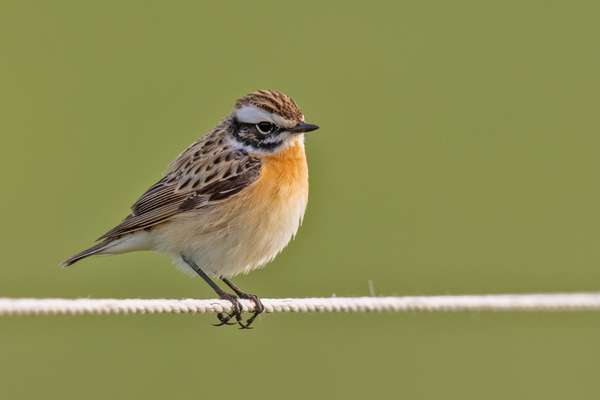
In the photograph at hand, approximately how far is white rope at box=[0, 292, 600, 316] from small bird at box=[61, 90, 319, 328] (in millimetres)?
484

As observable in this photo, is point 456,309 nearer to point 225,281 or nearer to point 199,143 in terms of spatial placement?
point 225,281

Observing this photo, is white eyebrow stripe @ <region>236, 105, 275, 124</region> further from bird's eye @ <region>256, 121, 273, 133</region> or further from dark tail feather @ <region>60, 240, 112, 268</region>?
dark tail feather @ <region>60, 240, 112, 268</region>

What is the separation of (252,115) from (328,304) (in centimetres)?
206

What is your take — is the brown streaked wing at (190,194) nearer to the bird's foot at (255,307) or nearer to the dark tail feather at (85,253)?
the dark tail feather at (85,253)

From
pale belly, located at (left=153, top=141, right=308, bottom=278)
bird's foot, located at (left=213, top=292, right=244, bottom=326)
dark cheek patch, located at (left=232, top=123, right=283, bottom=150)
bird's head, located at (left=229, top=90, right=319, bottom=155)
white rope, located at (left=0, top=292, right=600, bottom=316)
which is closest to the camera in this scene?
white rope, located at (left=0, top=292, right=600, bottom=316)

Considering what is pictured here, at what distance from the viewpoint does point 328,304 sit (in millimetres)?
4395

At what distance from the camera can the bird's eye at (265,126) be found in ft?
19.5

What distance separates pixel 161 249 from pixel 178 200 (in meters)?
0.40

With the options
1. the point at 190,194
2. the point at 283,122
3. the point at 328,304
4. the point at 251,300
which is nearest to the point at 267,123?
the point at 283,122

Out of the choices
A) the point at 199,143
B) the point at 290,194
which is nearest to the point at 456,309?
the point at 290,194

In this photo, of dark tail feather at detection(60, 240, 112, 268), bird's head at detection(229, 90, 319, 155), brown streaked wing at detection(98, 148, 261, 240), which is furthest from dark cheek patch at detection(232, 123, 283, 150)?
dark tail feather at detection(60, 240, 112, 268)

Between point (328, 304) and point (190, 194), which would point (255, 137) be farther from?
point (328, 304)

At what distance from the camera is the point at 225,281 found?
6359 millimetres

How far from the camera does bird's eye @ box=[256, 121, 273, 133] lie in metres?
5.95
